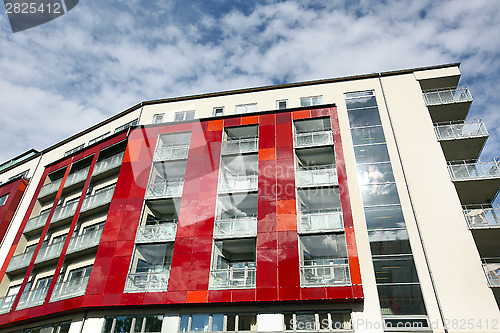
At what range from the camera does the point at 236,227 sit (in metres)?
21.6

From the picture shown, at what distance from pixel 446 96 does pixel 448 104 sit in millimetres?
1255

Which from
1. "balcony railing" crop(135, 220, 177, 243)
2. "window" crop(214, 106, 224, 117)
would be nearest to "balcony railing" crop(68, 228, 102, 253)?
"balcony railing" crop(135, 220, 177, 243)

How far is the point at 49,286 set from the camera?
Result: 23.2 m

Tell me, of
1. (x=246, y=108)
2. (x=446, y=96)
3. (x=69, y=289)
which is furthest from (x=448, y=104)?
(x=69, y=289)

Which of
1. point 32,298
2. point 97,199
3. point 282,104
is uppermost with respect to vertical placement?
point 282,104

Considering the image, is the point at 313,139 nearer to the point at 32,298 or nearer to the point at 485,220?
the point at 485,220

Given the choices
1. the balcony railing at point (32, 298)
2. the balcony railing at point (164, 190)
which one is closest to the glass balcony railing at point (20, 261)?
the balcony railing at point (32, 298)

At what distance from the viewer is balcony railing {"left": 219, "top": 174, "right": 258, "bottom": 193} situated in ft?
76.6

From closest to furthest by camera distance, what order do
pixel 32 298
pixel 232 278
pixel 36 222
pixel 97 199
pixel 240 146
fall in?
pixel 232 278, pixel 32 298, pixel 240 146, pixel 97 199, pixel 36 222

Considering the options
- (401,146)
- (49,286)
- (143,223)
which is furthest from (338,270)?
(49,286)

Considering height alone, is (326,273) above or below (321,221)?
below

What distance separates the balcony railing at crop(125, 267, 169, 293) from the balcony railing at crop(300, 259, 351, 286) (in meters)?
8.00

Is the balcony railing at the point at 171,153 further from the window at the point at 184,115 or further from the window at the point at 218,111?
the window at the point at 218,111

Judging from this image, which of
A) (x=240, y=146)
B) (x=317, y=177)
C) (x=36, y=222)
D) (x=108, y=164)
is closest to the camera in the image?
(x=317, y=177)
